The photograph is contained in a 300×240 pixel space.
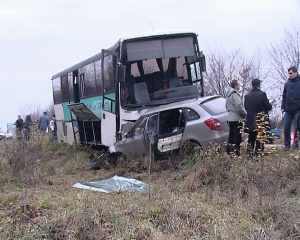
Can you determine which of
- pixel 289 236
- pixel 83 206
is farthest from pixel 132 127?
pixel 289 236

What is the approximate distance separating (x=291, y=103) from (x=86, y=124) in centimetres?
834

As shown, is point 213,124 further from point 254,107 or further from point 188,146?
point 254,107

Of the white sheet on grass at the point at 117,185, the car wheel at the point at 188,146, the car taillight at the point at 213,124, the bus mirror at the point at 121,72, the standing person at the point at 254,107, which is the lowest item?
the white sheet on grass at the point at 117,185

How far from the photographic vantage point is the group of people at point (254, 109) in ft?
26.8

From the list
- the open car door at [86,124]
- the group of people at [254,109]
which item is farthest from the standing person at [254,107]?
the open car door at [86,124]

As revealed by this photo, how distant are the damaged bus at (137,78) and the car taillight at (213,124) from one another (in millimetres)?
2265

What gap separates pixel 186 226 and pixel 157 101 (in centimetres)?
681

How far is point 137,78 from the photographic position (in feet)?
40.3

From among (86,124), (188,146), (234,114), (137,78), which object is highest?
(137,78)

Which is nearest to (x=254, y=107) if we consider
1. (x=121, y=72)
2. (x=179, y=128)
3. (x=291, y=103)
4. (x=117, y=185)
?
(x=291, y=103)

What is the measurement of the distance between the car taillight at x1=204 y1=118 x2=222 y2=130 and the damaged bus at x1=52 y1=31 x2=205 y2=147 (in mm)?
2265

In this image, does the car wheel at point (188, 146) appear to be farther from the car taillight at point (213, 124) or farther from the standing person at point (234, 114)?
the standing person at point (234, 114)

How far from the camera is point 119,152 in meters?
10.1

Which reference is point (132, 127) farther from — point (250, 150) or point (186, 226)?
point (186, 226)
